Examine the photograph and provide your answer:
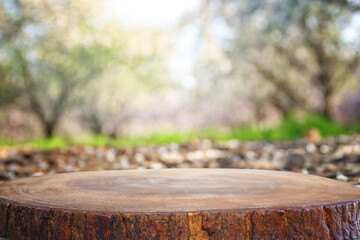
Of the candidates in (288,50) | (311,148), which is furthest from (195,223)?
(288,50)

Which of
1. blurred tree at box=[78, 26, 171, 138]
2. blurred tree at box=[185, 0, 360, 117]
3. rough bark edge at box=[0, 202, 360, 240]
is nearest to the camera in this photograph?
rough bark edge at box=[0, 202, 360, 240]

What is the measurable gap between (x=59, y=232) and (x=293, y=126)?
6.73 metres

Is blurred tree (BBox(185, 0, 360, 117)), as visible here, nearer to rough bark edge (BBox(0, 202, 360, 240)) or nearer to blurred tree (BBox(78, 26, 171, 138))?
blurred tree (BBox(78, 26, 171, 138))

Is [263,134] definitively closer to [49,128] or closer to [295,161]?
[295,161]

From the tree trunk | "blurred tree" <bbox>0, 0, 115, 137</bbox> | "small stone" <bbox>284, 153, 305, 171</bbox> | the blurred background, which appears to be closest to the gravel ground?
A: "small stone" <bbox>284, 153, 305, 171</bbox>

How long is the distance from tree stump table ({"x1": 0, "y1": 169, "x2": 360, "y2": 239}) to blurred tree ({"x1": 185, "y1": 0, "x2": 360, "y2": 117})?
19.3 feet

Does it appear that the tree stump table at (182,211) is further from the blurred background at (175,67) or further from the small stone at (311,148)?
the blurred background at (175,67)

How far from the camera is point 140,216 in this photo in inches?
46.1

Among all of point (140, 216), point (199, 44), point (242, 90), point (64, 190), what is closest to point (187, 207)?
point (140, 216)

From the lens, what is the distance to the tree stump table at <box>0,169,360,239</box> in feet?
3.87

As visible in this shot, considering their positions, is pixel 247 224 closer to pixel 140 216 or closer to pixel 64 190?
pixel 140 216

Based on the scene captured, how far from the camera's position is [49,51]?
8.16 m

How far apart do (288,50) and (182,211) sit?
26.8 feet

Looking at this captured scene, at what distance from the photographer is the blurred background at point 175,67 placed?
24.0 ft
